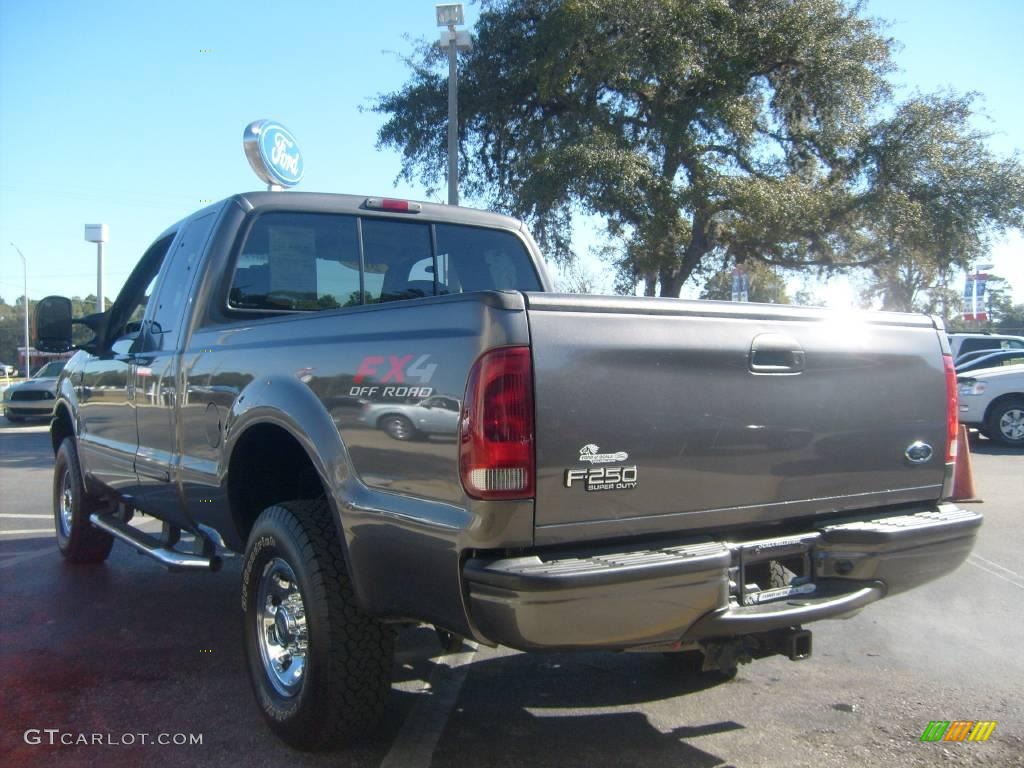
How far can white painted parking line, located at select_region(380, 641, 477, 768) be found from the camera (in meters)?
3.25

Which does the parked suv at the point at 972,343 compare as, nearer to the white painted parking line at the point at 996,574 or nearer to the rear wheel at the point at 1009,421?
the rear wheel at the point at 1009,421

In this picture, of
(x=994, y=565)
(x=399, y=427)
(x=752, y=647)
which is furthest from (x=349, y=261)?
(x=994, y=565)

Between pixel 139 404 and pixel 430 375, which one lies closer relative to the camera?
pixel 430 375

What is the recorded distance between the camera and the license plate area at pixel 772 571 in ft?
9.72

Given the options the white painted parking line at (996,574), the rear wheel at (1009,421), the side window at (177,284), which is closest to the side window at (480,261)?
the side window at (177,284)

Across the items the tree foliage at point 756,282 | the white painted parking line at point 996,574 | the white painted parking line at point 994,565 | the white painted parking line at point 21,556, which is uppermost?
the tree foliage at point 756,282

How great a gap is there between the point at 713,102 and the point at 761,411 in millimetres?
14462

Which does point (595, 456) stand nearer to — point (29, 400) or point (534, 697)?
point (534, 697)

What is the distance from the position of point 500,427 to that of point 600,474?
351mm

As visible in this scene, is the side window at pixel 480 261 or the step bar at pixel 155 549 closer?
the step bar at pixel 155 549

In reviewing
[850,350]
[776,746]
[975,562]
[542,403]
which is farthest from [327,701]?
[975,562]

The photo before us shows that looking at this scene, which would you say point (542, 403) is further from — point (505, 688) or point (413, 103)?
point (413, 103)

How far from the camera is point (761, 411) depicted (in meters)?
3.05

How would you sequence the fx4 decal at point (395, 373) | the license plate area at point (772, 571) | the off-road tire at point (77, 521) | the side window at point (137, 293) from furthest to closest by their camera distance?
the off-road tire at point (77, 521), the side window at point (137, 293), the license plate area at point (772, 571), the fx4 decal at point (395, 373)
